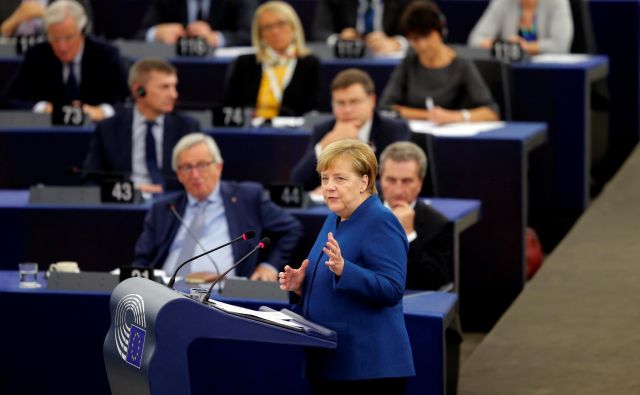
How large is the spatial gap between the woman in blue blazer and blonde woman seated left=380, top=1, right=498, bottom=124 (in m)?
3.28

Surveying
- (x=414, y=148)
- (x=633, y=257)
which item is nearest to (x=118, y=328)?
(x=414, y=148)

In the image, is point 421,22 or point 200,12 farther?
point 200,12

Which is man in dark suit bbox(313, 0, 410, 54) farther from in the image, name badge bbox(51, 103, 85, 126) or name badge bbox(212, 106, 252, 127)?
name badge bbox(51, 103, 85, 126)

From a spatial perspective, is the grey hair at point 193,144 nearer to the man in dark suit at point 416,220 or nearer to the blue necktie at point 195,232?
the blue necktie at point 195,232

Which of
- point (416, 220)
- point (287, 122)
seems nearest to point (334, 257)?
point (416, 220)

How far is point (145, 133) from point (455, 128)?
133cm

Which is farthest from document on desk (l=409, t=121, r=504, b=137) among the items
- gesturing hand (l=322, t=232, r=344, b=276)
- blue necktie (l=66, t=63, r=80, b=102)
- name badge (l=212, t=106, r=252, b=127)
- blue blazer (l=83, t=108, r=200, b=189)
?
gesturing hand (l=322, t=232, r=344, b=276)

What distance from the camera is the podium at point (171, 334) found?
3.37m

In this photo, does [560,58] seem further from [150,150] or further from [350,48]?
[150,150]

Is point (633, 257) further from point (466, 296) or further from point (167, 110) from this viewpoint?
point (167, 110)

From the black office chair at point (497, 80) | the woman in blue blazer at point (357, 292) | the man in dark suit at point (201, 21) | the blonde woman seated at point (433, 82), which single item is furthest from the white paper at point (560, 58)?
the woman in blue blazer at point (357, 292)

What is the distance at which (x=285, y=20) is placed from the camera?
7.00 meters

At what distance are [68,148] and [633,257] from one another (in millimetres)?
2481

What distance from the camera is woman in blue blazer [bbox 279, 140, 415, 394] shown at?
340 centimetres
